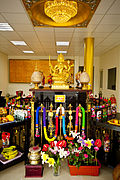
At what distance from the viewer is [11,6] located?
2.73m

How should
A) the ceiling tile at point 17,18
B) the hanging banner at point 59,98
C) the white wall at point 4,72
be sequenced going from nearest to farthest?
the hanging banner at point 59,98 < the ceiling tile at point 17,18 < the white wall at point 4,72

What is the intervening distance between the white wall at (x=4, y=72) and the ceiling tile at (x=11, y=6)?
5477 mm

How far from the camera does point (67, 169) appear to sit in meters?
2.35

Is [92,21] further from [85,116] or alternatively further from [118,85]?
[118,85]

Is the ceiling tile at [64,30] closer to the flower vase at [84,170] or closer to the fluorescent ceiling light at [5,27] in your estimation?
the fluorescent ceiling light at [5,27]

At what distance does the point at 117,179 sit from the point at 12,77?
8271mm

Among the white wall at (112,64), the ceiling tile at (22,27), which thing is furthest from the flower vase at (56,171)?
the white wall at (112,64)

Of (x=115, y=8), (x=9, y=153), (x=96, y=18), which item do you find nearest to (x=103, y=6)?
(x=115, y=8)

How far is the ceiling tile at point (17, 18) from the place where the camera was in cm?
310

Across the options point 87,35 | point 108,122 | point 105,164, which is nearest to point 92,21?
point 87,35

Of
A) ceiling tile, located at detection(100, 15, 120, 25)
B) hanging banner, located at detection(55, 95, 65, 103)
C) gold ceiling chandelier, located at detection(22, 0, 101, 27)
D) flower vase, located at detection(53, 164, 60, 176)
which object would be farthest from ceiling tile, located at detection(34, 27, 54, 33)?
flower vase, located at detection(53, 164, 60, 176)

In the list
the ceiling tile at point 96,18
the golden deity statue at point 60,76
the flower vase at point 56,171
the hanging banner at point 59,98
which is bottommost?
the flower vase at point 56,171

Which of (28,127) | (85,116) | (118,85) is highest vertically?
(118,85)

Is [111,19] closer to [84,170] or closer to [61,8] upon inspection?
[61,8]
